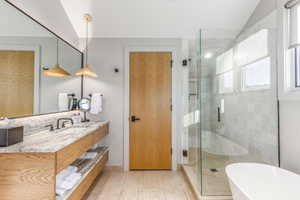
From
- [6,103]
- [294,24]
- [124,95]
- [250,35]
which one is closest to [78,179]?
[6,103]

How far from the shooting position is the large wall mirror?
5.16ft

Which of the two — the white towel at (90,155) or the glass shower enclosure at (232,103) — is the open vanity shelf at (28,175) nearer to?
the white towel at (90,155)

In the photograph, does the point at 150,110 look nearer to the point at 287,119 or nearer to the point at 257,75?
the point at 257,75

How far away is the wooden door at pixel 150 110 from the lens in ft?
9.84

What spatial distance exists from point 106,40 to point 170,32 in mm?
1123

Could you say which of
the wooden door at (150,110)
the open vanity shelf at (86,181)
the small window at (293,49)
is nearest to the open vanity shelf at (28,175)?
the open vanity shelf at (86,181)

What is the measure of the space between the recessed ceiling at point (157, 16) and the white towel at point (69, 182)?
7.41 feet

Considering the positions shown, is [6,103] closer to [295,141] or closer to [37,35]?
[37,35]

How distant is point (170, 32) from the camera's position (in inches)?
116

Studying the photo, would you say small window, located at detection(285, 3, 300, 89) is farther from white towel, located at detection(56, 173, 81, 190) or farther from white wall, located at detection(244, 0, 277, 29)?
white towel, located at detection(56, 173, 81, 190)

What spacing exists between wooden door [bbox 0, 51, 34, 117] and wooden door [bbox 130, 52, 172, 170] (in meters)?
1.52

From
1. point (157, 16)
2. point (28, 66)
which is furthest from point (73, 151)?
point (157, 16)

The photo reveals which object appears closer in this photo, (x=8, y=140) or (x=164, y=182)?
(x=8, y=140)

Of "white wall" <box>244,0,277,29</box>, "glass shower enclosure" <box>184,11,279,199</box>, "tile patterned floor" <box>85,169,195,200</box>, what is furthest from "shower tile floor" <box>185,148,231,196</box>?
"white wall" <box>244,0,277,29</box>
